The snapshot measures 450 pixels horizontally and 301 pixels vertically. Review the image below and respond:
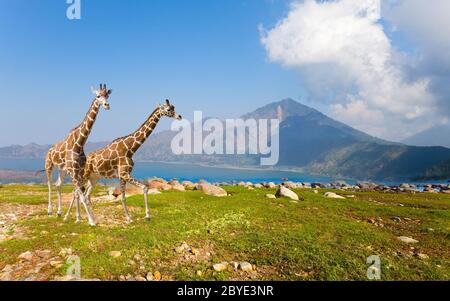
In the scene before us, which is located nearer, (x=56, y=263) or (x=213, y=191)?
(x=56, y=263)

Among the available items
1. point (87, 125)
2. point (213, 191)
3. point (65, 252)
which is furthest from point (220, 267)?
point (213, 191)

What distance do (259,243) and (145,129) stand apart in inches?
271

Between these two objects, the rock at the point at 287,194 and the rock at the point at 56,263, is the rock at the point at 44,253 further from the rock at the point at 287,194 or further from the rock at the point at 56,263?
the rock at the point at 287,194

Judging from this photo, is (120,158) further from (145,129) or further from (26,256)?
(26,256)

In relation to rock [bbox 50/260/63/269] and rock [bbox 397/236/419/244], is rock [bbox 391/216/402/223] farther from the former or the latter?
rock [bbox 50/260/63/269]

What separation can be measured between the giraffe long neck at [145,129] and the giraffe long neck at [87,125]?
1735 millimetres

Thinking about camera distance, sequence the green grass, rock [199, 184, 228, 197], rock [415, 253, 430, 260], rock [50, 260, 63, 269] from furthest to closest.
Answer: rock [199, 184, 228, 197]
rock [415, 253, 430, 260]
the green grass
rock [50, 260, 63, 269]

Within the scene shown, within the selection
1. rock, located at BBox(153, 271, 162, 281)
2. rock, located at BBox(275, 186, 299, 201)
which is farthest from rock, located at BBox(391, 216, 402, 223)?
rock, located at BBox(153, 271, 162, 281)

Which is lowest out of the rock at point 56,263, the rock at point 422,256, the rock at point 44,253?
the rock at point 422,256

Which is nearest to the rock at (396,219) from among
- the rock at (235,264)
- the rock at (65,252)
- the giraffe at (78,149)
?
the rock at (235,264)

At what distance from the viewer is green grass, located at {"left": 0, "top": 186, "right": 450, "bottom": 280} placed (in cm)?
879

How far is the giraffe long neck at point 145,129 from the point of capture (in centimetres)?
1321

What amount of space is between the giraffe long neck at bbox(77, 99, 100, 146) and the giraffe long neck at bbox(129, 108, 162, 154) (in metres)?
1.73

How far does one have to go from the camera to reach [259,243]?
11234 millimetres
